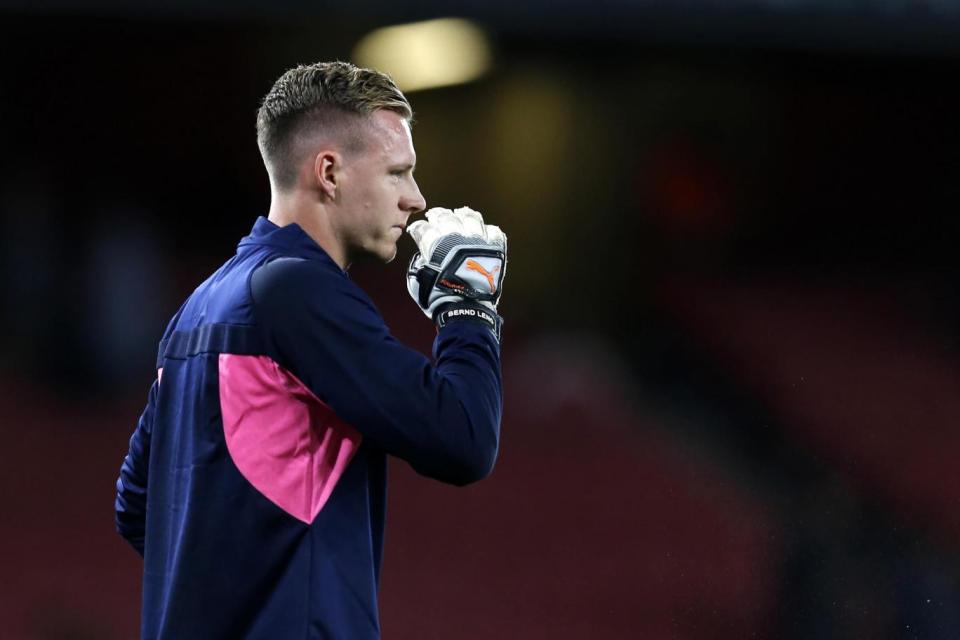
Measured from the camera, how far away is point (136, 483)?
64.6 inches

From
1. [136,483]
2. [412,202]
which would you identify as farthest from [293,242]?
[136,483]

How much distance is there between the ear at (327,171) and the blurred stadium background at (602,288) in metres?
3.22

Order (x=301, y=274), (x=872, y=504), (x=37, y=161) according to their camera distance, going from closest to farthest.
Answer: (x=301, y=274)
(x=37, y=161)
(x=872, y=504)

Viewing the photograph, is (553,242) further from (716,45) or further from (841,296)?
(841,296)

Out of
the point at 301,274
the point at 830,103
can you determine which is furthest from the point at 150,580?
the point at 830,103

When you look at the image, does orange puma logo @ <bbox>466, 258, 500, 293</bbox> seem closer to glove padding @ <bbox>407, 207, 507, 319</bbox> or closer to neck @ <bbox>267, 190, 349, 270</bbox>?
glove padding @ <bbox>407, 207, 507, 319</bbox>

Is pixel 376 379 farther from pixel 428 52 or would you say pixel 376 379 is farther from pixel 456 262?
pixel 428 52

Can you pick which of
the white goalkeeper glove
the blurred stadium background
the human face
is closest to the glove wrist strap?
the white goalkeeper glove

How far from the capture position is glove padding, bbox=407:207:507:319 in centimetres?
149

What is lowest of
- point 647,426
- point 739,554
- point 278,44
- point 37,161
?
point 739,554

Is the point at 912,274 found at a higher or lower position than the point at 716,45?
lower

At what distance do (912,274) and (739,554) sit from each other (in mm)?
1560

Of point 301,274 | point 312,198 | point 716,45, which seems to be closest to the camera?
point 301,274

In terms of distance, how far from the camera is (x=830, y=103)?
18.2 feet
